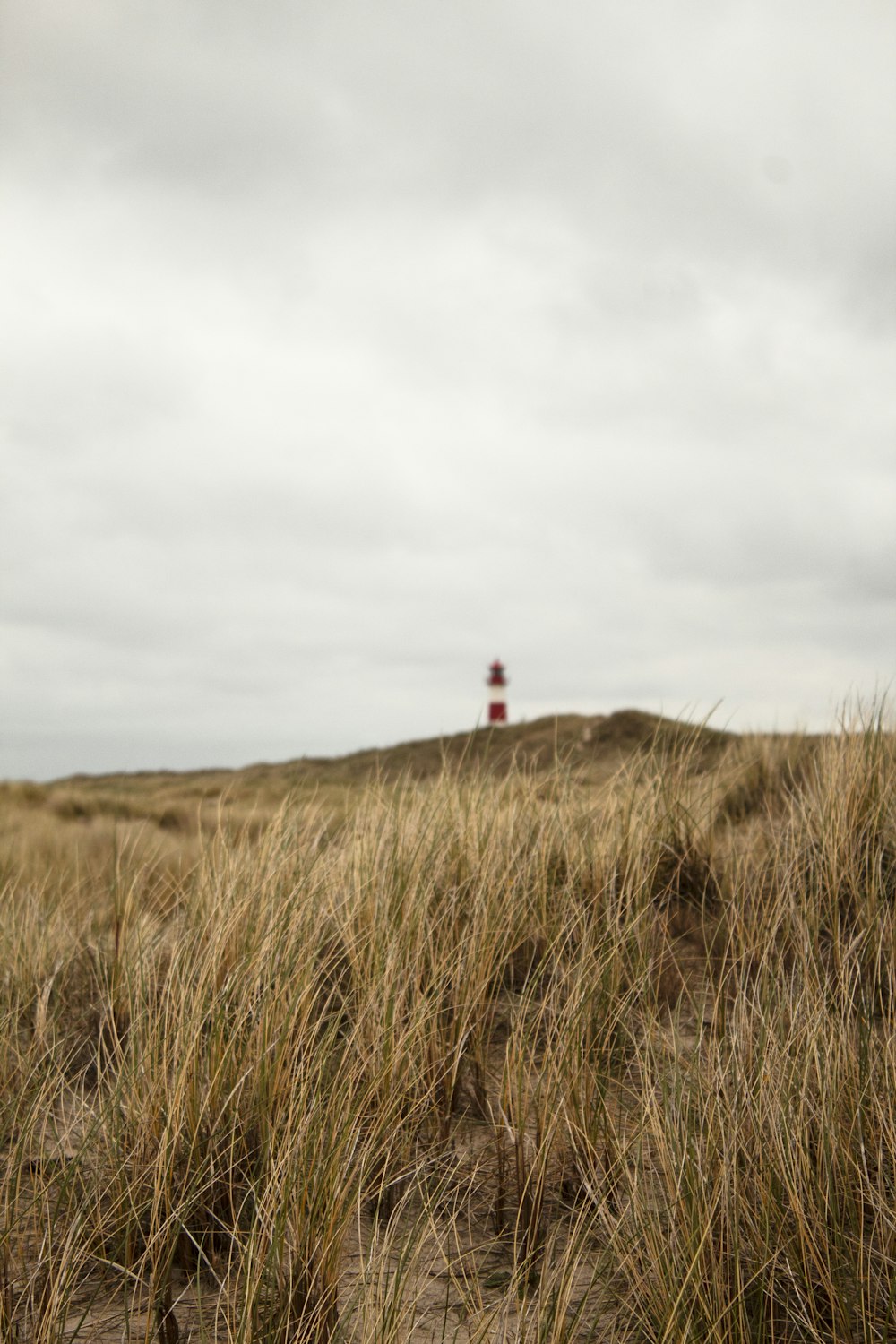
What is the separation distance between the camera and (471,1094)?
243 centimetres

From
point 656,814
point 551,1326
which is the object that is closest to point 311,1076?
point 551,1326

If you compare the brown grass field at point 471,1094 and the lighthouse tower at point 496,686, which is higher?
the lighthouse tower at point 496,686

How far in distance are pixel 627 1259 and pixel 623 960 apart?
1.14 meters

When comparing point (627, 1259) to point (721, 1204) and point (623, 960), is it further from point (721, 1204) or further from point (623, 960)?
point (623, 960)

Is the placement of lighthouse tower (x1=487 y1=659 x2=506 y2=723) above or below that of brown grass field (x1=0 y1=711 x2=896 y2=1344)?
above

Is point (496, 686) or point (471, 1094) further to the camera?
point (496, 686)

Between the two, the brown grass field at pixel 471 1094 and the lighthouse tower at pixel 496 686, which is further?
→ the lighthouse tower at pixel 496 686

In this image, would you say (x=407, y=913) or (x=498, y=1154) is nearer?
(x=498, y=1154)

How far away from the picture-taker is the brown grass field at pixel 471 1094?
166 centimetres

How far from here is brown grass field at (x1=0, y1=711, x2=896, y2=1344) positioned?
1.66m

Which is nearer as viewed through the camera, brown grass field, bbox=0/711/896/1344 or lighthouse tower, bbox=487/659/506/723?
brown grass field, bbox=0/711/896/1344

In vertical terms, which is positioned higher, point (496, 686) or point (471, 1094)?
point (496, 686)

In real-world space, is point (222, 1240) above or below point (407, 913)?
below

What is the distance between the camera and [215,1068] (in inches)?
84.3
